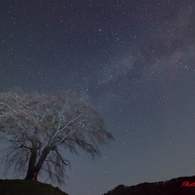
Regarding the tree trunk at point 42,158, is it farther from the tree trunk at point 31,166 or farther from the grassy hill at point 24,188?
the grassy hill at point 24,188

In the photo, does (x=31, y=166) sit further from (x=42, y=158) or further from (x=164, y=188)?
(x=164, y=188)

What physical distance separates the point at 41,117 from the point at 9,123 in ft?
12.1

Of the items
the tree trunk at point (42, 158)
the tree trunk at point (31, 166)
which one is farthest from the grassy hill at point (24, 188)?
the tree trunk at point (42, 158)

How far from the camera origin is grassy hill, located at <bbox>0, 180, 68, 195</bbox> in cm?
1608

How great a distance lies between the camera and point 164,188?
18109 millimetres

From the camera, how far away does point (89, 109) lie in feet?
76.3

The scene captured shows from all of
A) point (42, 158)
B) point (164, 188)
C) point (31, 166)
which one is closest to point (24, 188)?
point (31, 166)

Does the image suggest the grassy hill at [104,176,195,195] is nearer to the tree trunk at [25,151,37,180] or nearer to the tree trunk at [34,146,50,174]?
the tree trunk at [34,146,50,174]

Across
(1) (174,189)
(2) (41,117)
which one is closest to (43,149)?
(2) (41,117)

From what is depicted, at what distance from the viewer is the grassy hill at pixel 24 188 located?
52.7ft

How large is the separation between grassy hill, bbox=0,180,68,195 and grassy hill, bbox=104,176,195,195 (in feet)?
16.3

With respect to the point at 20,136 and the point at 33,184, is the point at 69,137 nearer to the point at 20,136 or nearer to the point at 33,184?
the point at 20,136

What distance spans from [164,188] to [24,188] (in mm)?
9913

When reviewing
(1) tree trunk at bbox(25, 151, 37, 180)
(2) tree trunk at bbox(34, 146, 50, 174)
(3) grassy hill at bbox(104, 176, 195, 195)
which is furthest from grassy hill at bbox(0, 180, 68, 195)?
(3) grassy hill at bbox(104, 176, 195, 195)
